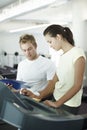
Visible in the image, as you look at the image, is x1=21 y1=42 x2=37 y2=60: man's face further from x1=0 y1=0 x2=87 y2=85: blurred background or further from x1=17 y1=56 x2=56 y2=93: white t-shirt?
x1=0 y1=0 x2=87 y2=85: blurred background

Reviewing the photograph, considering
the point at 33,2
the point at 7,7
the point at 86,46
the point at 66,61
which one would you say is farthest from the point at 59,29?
the point at 7,7

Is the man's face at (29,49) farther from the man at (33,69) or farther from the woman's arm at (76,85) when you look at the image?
the woman's arm at (76,85)

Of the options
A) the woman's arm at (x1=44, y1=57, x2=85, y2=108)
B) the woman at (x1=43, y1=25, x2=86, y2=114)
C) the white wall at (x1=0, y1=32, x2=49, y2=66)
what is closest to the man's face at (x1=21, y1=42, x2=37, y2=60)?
the woman at (x1=43, y1=25, x2=86, y2=114)

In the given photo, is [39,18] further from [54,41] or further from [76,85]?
[76,85]

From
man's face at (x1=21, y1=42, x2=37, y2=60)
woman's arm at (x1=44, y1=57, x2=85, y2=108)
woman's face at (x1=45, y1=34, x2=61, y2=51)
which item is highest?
woman's face at (x1=45, y1=34, x2=61, y2=51)

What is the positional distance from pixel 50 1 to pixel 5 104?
300 cm

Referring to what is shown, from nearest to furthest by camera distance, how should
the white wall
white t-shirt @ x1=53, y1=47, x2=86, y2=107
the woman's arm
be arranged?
1. the woman's arm
2. white t-shirt @ x1=53, y1=47, x2=86, y2=107
3. the white wall

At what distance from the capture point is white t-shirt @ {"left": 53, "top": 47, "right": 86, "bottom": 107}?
1.46 metres

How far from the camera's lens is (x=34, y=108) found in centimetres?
102

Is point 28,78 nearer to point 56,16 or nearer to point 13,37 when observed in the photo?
point 56,16

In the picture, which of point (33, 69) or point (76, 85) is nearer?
point (76, 85)

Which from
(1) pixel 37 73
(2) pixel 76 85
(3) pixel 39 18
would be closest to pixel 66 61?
(2) pixel 76 85

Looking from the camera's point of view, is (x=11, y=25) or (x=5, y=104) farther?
(x=11, y=25)

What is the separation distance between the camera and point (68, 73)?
148 centimetres
